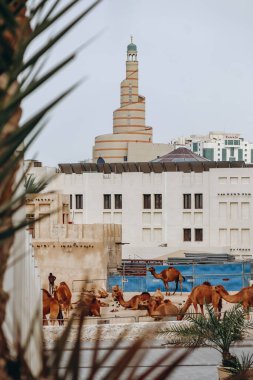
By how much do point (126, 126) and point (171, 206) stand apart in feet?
87.6

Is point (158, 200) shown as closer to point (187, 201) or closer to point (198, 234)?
point (187, 201)

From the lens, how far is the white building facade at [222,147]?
164 m

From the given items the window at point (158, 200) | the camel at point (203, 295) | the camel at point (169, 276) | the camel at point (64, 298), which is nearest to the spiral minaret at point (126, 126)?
the window at point (158, 200)

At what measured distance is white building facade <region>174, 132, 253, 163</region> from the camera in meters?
164

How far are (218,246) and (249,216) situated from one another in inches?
104

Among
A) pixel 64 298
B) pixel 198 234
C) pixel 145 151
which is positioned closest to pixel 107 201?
pixel 198 234

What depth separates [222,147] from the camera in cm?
16750

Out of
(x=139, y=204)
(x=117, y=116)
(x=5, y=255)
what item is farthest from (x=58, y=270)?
(x=117, y=116)

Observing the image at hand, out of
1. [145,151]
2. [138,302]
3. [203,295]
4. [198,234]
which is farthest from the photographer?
[145,151]

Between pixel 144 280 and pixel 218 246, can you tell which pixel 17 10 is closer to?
pixel 144 280

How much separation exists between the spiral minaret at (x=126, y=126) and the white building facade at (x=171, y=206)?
21.0m

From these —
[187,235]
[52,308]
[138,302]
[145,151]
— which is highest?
[145,151]

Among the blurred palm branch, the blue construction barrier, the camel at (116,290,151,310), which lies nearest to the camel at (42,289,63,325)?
the camel at (116,290,151,310)

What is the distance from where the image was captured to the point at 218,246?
5400cm
